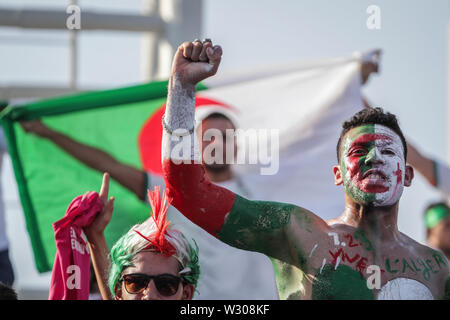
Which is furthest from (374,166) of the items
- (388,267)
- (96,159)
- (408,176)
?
(96,159)

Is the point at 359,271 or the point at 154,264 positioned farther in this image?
the point at 154,264

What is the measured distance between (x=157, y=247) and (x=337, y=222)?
25.1 inches

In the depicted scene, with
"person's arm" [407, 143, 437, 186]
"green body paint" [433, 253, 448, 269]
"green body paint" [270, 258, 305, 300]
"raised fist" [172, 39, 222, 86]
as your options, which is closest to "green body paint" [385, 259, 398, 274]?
"green body paint" [433, 253, 448, 269]

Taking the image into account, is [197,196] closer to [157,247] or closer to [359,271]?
[157,247]

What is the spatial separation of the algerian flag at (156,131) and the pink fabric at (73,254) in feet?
3.31

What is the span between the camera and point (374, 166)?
108 inches

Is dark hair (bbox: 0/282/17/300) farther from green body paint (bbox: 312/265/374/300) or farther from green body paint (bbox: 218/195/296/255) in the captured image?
green body paint (bbox: 312/265/374/300)

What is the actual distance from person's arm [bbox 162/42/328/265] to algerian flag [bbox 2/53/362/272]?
1572mm

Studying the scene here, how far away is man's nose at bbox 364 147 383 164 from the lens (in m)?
2.73

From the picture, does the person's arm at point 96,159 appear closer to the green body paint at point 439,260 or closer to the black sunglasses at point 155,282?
the black sunglasses at point 155,282

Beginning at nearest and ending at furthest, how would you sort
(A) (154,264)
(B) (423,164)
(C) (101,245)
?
(A) (154,264), (C) (101,245), (B) (423,164)
